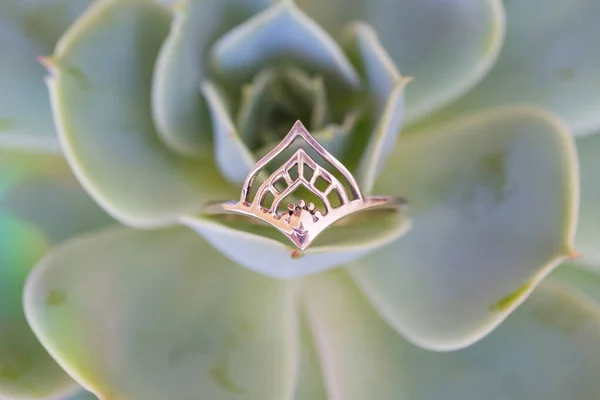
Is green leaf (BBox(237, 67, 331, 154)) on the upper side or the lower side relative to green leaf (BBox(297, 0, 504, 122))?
lower

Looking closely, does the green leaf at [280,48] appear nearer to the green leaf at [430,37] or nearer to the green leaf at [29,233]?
the green leaf at [430,37]

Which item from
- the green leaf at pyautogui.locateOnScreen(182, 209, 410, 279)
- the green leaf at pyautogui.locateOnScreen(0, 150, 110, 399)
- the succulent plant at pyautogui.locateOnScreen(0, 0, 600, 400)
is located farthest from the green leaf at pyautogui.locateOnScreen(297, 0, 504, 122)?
the green leaf at pyautogui.locateOnScreen(0, 150, 110, 399)

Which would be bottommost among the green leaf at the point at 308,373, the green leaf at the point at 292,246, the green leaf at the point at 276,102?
the green leaf at the point at 308,373

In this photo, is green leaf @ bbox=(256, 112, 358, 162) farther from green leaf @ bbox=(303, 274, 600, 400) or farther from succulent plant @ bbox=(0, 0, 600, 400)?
green leaf @ bbox=(303, 274, 600, 400)

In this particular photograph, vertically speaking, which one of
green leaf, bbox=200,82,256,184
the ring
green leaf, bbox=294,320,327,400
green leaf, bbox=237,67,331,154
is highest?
green leaf, bbox=237,67,331,154

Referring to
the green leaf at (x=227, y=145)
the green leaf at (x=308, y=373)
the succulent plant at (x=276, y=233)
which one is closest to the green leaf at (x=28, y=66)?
the succulent plant at (x=276, y=233)

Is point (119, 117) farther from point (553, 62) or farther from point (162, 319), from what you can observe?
point (553, 62)

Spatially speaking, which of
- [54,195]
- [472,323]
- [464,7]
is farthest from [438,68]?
[54,195]
